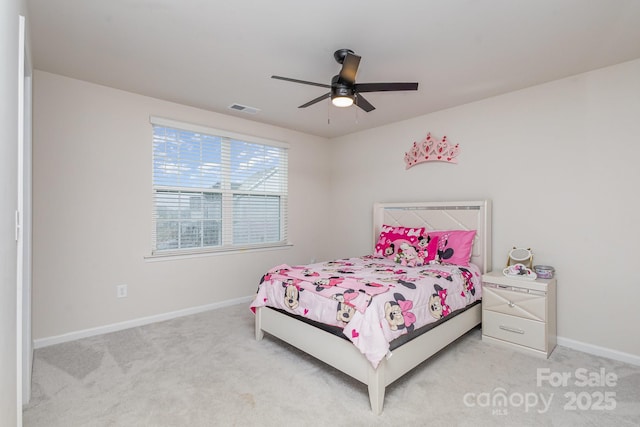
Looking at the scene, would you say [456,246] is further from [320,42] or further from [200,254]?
[200,254]

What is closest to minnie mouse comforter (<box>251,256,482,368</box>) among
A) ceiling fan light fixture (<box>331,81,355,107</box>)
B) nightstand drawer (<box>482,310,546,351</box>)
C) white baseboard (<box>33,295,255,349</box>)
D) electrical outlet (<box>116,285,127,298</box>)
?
nightstand drawer (<box>482,310,546,351</box>)

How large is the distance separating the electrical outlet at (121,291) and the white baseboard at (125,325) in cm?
28

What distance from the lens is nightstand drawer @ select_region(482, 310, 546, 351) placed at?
273 centimetres

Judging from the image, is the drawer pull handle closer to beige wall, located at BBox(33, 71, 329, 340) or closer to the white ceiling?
the white ceiling

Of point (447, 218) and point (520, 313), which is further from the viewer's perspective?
point (447, 218)

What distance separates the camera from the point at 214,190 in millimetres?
4055

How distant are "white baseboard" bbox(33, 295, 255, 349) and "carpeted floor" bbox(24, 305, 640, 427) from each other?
0.30ft

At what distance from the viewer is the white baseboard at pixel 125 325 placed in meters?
2.93

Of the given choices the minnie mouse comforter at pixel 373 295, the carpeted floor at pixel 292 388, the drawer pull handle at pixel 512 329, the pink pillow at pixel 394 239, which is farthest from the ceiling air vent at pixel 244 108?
the drawer pull handle at pixel 512 329

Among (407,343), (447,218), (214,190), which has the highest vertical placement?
(214,190)

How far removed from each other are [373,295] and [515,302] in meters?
1.56

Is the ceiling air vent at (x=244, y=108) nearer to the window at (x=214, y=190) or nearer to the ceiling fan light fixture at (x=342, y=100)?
the window at (x=214, y=190)

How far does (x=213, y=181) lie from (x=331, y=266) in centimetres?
191

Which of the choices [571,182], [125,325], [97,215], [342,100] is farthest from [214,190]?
[571,182]
